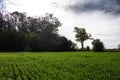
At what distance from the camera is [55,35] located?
331 feet

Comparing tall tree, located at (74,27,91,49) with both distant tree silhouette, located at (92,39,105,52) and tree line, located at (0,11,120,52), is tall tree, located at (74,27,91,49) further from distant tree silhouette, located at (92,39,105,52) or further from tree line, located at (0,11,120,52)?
distant tree silhouette, located at (92,39,105,52)

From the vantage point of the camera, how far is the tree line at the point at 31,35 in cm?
8162

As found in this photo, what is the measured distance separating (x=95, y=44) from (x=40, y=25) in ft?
116

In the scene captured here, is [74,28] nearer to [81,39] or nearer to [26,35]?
[81,39]

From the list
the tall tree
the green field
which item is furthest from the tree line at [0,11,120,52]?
the green field

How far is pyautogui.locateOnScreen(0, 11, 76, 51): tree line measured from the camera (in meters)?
81.6

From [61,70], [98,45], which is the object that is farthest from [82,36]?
[61,70]

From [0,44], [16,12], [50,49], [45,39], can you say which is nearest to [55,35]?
[45,39]

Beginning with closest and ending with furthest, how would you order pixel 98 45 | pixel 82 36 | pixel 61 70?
1. pixel 61 70
2. pixel 98 45
3. pixel 82 36

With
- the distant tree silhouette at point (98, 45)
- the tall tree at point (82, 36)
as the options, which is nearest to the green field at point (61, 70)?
the distant tree silhouette at point (98, 45)

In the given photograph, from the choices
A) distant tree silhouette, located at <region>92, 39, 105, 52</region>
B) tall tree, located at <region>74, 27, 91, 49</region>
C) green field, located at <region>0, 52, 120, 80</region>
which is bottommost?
green field, located at <region>0, 52, 120, 80</region>

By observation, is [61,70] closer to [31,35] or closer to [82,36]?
[31,35]

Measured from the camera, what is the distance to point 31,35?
8769cm

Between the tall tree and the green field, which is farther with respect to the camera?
the tall tree
